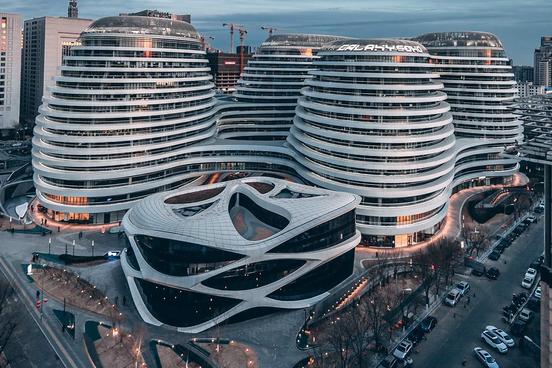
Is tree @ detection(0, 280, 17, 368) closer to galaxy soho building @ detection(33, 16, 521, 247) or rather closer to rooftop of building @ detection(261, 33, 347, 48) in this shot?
galaxy soho building @ detection(33, 16, 521, 247)

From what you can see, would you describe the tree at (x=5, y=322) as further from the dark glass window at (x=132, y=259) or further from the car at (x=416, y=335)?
the car at (x=416, y=335)

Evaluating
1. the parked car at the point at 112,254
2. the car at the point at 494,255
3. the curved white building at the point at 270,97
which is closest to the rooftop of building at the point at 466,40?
the curved white building at the point at 270,97

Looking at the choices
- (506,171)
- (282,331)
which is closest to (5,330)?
(282,331)

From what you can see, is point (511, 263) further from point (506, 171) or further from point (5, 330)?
point (5, 330)

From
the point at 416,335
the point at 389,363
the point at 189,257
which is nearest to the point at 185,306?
the point at 189,257

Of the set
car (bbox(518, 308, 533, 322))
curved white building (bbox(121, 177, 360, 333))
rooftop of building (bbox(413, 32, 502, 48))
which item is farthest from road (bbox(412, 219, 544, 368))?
rooftop of building (bbox(413, 32, 502, 48))

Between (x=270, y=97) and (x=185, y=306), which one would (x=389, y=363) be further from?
(x=270, y=97)
